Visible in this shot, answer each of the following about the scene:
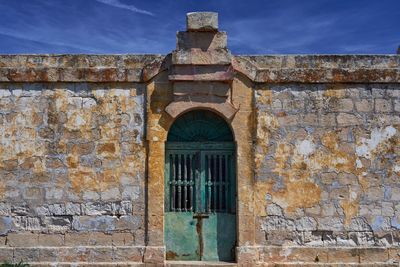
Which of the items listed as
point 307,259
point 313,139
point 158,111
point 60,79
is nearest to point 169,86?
point 158,111

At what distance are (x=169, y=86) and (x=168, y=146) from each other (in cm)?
94

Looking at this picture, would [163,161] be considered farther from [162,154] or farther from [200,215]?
[200,215]

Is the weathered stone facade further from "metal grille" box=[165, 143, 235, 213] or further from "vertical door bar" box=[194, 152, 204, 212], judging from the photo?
"vertical door bar" box=[194, 152, 204, 212]

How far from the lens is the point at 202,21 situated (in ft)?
27.8

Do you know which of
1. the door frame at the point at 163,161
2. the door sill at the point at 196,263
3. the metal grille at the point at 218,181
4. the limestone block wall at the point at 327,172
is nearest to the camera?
the door sill at the point at 196,263

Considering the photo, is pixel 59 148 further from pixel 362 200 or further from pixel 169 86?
pixel 362 200

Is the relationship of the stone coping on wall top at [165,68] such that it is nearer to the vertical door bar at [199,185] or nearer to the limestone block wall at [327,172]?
the limestone block wall at [327,172]

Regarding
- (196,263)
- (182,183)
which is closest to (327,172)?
(182,183)

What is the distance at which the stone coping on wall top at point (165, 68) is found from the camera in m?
8.54

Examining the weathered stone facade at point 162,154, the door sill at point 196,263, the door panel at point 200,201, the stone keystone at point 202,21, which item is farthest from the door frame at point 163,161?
the stone keystone at point 202,21

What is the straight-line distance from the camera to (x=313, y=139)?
8555mm

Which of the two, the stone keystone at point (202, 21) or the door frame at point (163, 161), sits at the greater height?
the stone keystone at point (202, 21)

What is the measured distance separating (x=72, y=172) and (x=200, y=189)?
198cm

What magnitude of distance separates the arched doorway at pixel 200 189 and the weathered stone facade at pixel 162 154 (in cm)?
26
